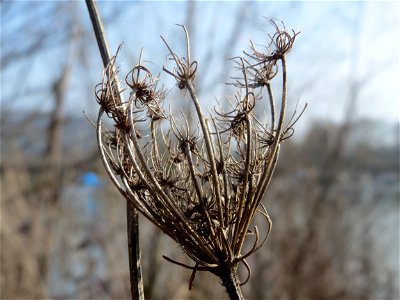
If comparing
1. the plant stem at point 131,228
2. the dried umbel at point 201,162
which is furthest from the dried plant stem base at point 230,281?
the plant stem at point 131,228

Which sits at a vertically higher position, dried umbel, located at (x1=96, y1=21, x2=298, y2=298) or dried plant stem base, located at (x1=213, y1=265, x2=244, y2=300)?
dried umbel, located at (x1=96, y1=21, x2=298, y2=298)

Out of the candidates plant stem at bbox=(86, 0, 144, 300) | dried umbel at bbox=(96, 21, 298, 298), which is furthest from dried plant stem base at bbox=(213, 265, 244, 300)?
plant stem at bbox=(86, 0, 144, 300)

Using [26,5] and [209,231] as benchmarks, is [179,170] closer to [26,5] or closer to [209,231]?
[209,231]

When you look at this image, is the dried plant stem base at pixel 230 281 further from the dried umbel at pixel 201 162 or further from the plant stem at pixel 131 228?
the plant stem at pixel 131 228

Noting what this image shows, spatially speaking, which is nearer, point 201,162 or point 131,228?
point 131,228

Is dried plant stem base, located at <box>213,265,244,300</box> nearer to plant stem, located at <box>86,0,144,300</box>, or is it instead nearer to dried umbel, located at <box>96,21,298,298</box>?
dried umbel, located at <box>96,21,298,298</box>
